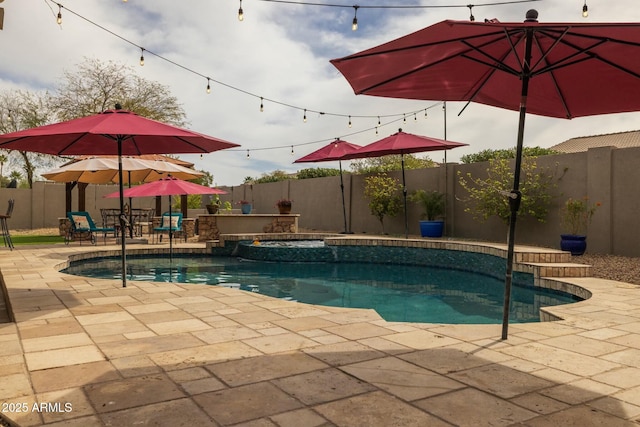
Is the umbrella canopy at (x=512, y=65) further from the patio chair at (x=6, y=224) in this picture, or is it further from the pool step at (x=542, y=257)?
Result: the patio chair at (x=6, y=224)

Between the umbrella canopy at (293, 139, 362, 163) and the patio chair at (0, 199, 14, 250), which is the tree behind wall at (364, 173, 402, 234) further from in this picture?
the patio chair at (0, 199, 14, 250)

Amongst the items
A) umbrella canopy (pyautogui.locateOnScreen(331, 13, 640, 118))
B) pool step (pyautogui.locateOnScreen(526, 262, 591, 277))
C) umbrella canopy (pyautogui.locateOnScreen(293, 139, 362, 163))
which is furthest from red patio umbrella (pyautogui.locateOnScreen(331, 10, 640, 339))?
umbrella canopy (pyautogui.locateOnScreen(293, 139, 362, 163))

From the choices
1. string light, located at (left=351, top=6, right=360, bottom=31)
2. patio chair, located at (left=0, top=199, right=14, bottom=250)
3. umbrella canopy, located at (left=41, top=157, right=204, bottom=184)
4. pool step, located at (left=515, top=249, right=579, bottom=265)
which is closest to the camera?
pool step, located at (left=515, top=249, right=579, bottom=265)

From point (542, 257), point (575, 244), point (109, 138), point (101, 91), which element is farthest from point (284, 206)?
point (101, 91)

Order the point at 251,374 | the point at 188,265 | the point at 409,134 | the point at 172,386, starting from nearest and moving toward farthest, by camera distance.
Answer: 1. the point at 172,386
2. the point at 251,374
3. the point at 188,265
4. the point at 409,134

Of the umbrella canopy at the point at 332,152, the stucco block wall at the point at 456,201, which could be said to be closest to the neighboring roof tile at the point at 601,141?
the stucco block wall at the point at 456,201

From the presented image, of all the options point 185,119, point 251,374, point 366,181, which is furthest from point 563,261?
point 185,119

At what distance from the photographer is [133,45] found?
9750 millimetres

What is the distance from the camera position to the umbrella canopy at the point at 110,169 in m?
10.1

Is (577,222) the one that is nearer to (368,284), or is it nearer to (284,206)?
(368,284)

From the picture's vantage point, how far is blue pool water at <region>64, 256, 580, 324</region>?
222 inches

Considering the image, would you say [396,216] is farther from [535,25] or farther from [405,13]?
[535,25]

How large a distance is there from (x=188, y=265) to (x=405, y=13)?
6580mm

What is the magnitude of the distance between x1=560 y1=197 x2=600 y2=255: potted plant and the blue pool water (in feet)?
5.11
